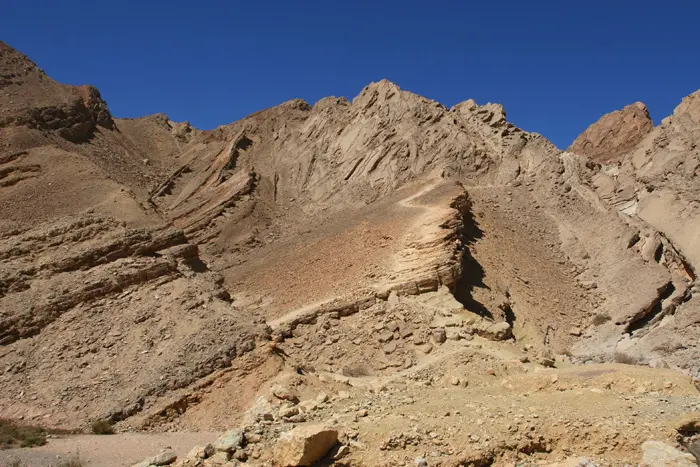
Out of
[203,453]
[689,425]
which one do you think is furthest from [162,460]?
[689,425]

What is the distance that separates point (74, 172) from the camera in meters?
23.3

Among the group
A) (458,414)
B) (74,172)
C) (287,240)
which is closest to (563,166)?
(287,240)

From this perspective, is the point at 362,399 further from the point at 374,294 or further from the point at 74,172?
the point at 74,172

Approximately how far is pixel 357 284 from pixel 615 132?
136 ft

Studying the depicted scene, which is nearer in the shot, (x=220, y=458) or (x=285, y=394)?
(x=220, y=458)

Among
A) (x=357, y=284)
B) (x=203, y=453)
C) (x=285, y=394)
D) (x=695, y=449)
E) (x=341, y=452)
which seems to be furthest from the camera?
(x=357, y=284)

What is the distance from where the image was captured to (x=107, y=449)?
10812mm

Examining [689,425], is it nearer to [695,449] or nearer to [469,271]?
[695,449]

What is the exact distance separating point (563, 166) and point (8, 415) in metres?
28.7

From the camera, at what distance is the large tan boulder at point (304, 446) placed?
8133 mm

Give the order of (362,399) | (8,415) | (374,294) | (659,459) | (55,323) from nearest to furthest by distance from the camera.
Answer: (659,459)
(362,399)
(8,415)
(55,323)
(374,294)

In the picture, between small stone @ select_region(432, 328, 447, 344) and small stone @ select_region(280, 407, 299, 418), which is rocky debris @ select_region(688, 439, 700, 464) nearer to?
small stone @ select_region(280, 407, 299, 418)

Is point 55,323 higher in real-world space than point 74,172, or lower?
lower

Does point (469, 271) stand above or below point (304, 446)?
above
